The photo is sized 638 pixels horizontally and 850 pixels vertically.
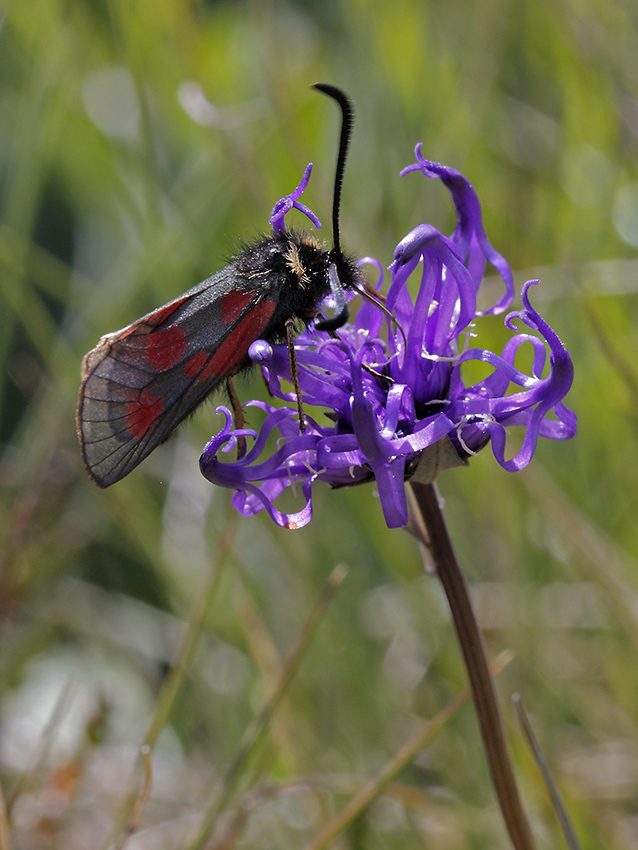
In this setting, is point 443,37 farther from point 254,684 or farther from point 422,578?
point 254,684

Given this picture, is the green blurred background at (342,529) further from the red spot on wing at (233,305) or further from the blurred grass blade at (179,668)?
the red spot on wing at (233,305)

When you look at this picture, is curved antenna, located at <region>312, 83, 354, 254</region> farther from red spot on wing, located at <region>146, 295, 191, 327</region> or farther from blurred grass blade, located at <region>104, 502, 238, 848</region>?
blurred grass blade, located at <region>104, 502, 238, 848</region>

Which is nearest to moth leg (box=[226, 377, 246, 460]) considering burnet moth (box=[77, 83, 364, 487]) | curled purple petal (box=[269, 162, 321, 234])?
burnet moth (box=[77, 83, 364, 487])

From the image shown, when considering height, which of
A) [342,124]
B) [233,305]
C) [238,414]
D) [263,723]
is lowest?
[263,723]

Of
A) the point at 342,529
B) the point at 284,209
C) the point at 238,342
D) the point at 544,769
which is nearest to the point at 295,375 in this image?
the point at 238,342

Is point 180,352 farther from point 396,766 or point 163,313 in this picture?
point 396,766

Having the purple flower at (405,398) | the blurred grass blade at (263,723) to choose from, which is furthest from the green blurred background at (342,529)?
the purple flower at (405,398)
